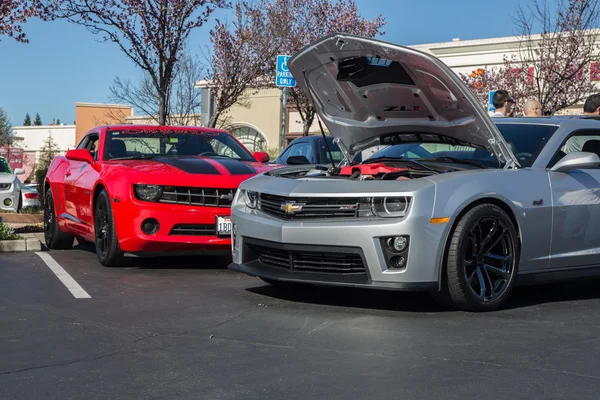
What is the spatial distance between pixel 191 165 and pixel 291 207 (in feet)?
9.17

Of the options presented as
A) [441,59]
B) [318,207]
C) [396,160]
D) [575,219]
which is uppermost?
[441,59]

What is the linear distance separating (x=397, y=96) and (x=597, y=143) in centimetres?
176

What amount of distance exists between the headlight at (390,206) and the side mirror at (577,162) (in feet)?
4.44

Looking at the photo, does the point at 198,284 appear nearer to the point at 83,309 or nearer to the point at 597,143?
the point at 83,309

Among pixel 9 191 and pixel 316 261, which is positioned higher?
pixel 316 261

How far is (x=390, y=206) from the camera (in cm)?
626

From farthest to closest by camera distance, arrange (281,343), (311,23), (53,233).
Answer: (311,23)
(53,233)
(281,343)

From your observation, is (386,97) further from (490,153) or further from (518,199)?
(518,199)

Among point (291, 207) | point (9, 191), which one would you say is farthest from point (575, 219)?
point (9, 191)

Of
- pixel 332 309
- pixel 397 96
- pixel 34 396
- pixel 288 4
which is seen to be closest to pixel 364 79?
pixel 397 96

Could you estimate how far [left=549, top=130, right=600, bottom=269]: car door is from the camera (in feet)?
22.6

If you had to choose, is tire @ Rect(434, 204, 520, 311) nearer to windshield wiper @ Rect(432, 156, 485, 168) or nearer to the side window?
windshield wiper @ Rect(432, 156, 485, 168)

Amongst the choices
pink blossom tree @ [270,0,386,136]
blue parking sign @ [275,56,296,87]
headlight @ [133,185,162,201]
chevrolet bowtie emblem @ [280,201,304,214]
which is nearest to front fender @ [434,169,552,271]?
chevrolet bowtie emblem @ [280,201,304,214]

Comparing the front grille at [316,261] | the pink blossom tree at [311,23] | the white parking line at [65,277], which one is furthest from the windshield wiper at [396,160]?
the pink blossom tree at [311,23]
